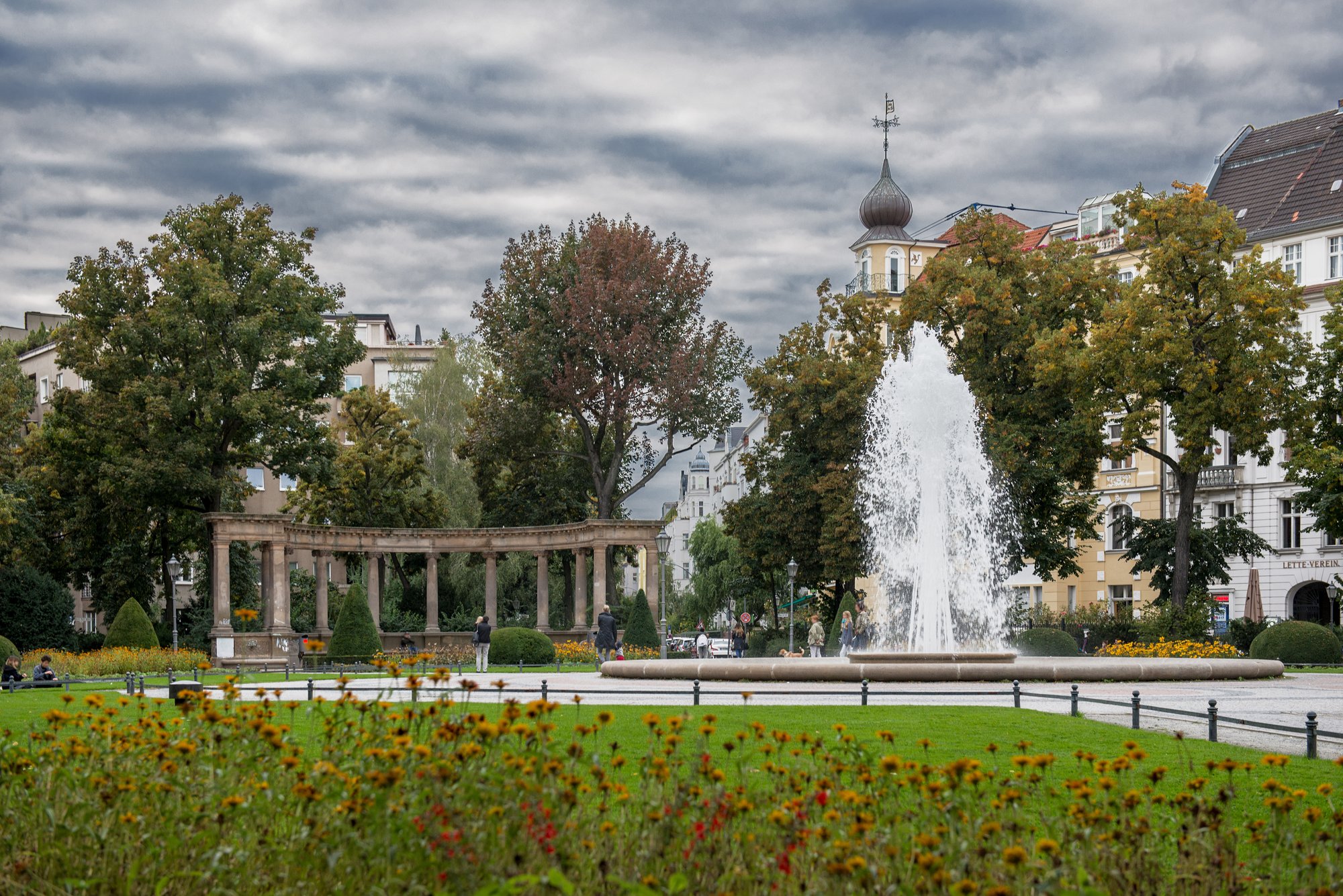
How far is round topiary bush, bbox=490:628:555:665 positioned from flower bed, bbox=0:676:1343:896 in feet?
109

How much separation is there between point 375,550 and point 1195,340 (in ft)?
93.6

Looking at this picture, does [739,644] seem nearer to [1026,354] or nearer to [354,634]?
[354,634]

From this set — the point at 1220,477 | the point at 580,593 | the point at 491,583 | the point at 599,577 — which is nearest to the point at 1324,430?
the point at 1220,477

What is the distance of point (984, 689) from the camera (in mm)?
25281

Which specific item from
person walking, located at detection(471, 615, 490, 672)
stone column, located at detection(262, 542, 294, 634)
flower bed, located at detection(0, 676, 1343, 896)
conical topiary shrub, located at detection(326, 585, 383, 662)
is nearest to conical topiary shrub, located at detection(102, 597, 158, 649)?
conical topiary shrub, located at detection(326, 585, 383, 662)

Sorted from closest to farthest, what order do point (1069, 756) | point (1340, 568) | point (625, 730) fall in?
point (1069, 756) < point (625, 730) < point (1340, 568)

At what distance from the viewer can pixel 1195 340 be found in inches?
1608

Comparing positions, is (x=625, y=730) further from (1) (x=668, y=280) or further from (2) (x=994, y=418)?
(1) (x=668, y=280)

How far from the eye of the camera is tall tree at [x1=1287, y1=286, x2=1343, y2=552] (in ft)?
131

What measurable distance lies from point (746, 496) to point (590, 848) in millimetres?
42428

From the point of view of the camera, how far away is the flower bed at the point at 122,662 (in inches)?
1454

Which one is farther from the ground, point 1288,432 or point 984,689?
point 1288,432

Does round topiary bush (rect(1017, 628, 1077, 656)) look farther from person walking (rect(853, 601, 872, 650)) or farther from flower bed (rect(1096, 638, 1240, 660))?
person walking (rect(853, 601, 872, 650))

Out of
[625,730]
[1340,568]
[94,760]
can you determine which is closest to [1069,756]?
[625,730]
